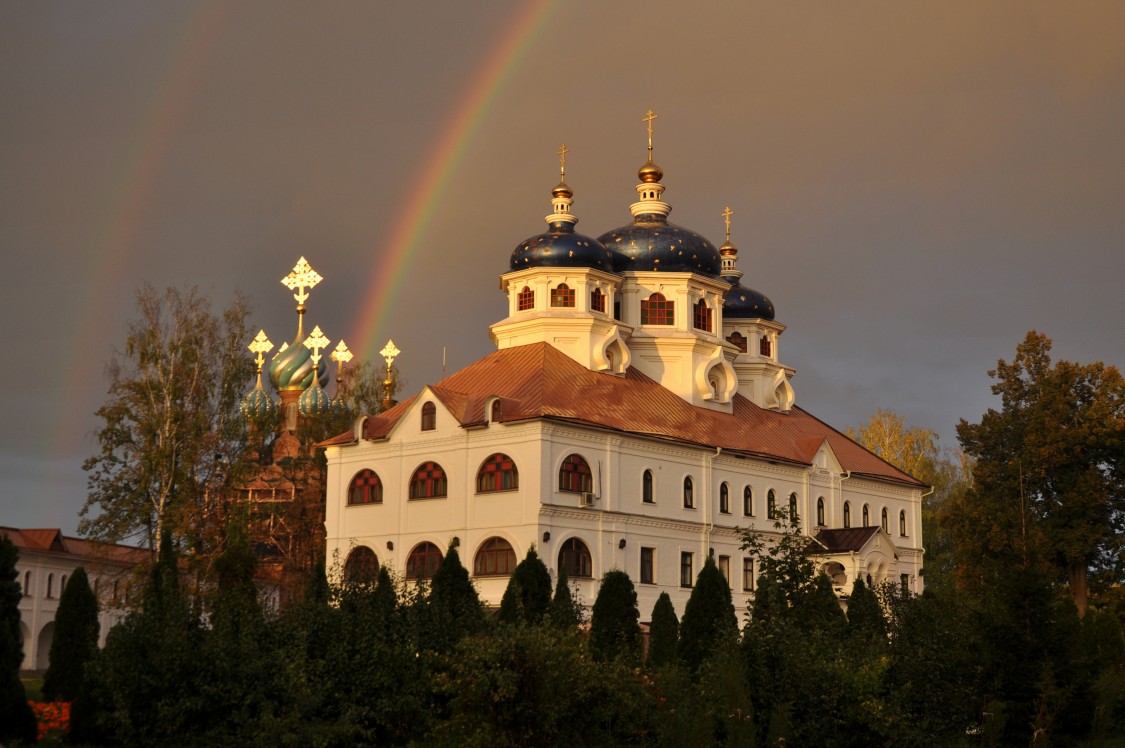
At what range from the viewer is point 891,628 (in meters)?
29.9

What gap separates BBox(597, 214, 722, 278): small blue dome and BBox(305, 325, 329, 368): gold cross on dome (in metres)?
20.3

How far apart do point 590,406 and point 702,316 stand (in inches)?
457

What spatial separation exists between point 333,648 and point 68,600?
9.22 metres

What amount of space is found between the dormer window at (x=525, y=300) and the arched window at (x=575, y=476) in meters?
9.31

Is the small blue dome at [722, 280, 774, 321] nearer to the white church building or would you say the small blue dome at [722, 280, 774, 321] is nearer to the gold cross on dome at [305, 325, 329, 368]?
the white church building

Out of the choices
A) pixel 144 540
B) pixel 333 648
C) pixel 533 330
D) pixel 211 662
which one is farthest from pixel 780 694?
pixel 533 330

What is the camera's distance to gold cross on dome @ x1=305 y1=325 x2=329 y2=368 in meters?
76.1

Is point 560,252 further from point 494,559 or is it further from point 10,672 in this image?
point 10,672

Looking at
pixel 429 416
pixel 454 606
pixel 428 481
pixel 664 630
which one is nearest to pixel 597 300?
pixel 429 416

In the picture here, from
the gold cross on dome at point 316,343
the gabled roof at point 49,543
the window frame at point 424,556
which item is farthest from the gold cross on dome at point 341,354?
the window frame at point 424,556

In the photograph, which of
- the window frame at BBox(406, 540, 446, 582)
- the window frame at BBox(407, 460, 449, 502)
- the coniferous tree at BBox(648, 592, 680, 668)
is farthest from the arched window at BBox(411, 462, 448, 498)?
the coniferous tree at BBox(648, 592, 680, 668)

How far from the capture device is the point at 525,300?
57.6 metres

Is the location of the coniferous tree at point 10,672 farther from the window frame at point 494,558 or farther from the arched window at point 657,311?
the arched window at point 657,311

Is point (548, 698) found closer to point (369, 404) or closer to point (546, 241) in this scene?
point (546, 241)
